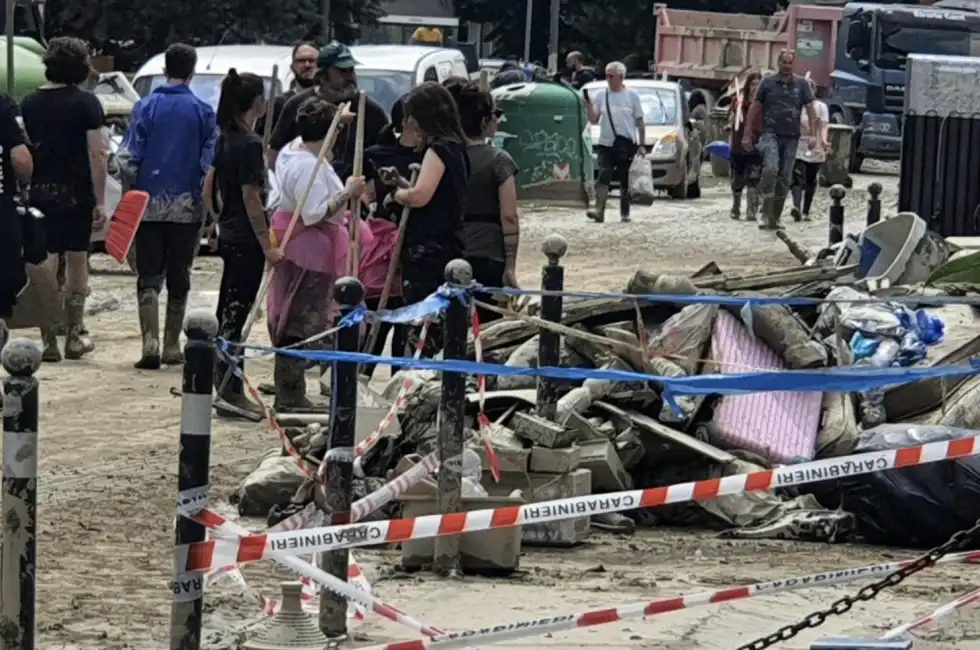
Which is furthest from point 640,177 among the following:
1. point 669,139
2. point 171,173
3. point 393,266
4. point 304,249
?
point 393,266

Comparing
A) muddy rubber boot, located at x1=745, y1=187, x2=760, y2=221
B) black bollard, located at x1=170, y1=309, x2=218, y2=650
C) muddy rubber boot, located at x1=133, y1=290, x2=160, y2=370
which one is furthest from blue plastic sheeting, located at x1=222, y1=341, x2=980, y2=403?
muddy rubber boot, located at x1=745, y1=187, x2=760, y2=221

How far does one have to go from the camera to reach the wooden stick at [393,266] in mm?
11305

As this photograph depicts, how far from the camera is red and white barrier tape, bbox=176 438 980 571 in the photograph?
20.8ft

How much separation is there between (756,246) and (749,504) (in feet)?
47.4

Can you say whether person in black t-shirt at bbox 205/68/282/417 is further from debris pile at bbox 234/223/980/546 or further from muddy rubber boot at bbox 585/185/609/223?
muddy rubber boot at bbox 585/185/609/223

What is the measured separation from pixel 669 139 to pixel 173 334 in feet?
58.7

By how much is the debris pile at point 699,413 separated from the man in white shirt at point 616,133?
1357cm

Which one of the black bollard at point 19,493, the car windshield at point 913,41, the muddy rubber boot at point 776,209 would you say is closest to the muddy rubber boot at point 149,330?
the black bollard at point 19,493

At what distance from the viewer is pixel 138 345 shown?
1511 centimetres

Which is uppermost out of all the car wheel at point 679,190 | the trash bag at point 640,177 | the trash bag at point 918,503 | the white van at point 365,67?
the white van at point 365,67

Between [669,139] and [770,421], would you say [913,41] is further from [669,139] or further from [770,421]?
[770,421]

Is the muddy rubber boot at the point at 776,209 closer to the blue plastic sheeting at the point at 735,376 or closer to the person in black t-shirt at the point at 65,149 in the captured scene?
the person in black t-shirt at the point at 65,149

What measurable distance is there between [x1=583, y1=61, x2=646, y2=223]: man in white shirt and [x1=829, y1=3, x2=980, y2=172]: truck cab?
15759 millimetres

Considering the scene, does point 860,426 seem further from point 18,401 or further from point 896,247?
point 18,401
